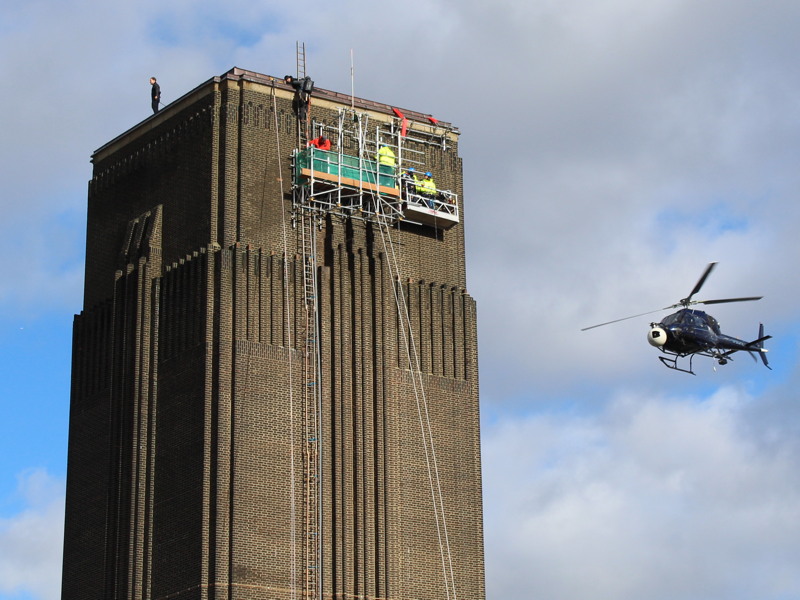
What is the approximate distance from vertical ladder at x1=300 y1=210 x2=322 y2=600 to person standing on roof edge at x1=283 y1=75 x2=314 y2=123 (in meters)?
3.99

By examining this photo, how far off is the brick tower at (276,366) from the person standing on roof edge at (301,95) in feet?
0.87

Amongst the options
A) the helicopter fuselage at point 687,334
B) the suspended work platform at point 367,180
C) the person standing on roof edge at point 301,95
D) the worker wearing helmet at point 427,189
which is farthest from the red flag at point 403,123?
the helicopter fuselage at point 687,334

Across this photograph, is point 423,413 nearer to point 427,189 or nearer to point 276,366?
point 276,366

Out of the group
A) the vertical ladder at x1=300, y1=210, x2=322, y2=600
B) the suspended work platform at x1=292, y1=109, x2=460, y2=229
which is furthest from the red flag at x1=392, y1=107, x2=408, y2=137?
the vertical ladder at x1=300, y1=210, x2=322, y2=600

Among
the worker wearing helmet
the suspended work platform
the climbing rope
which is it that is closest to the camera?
the climbing rope

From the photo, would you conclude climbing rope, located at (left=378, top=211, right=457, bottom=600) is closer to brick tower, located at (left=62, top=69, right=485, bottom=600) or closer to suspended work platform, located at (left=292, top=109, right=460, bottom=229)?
brick tower, located at (left=62, top=69, right=485, bottom=600)

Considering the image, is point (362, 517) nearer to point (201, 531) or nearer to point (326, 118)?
point (201, 531)

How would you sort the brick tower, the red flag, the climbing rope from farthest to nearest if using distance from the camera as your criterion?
the red flag → the climbing rope → the brick tower

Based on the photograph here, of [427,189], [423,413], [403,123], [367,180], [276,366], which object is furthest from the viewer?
[403,123]

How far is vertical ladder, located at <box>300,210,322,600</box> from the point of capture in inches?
2761

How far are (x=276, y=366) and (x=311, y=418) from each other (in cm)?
223

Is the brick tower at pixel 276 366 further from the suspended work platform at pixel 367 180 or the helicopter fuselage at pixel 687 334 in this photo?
the helicopter fuselage at pixel 687 334

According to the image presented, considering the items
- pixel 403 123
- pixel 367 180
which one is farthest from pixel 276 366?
pixel 403 123

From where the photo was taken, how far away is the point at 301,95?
7631 centimetres
